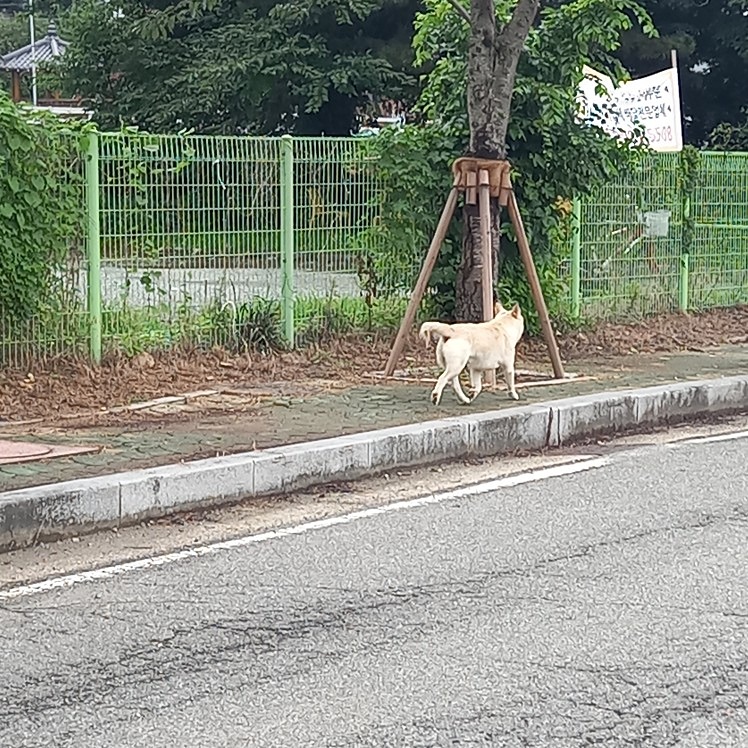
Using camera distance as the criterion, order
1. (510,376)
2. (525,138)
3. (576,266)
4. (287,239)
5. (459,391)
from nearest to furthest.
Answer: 1. (459,391)
2. (510,376)
3. (287,239)
4. (525,138)
5. (576,266)

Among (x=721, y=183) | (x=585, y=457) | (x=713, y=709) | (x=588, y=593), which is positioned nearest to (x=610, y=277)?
(x=721, y=183)

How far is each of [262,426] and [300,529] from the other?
234cm

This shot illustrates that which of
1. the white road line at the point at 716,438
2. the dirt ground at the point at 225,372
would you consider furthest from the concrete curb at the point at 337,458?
the dirt ground at the point at 225,372

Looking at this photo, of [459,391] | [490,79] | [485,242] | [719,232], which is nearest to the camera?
[459,391]

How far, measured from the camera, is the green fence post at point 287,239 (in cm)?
1243

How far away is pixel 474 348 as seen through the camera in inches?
410

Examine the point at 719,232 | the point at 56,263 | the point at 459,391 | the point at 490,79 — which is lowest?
the point at 459,391

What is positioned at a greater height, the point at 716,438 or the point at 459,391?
the point at 459,391

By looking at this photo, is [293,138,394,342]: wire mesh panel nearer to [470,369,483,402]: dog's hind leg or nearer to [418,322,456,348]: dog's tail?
[470,369,483,402]: dog's hind leg

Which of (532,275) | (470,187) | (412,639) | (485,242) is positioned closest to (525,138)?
(470,187)

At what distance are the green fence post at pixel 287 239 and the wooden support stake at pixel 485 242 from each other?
1.77 m

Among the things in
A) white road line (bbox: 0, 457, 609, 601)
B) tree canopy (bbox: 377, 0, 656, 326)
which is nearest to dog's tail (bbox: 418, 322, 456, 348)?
white road line (bbox: 0, 457, 609, 601)

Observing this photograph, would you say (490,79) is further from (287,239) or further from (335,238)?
(287,239)

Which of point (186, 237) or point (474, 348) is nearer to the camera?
point (474, 348)
